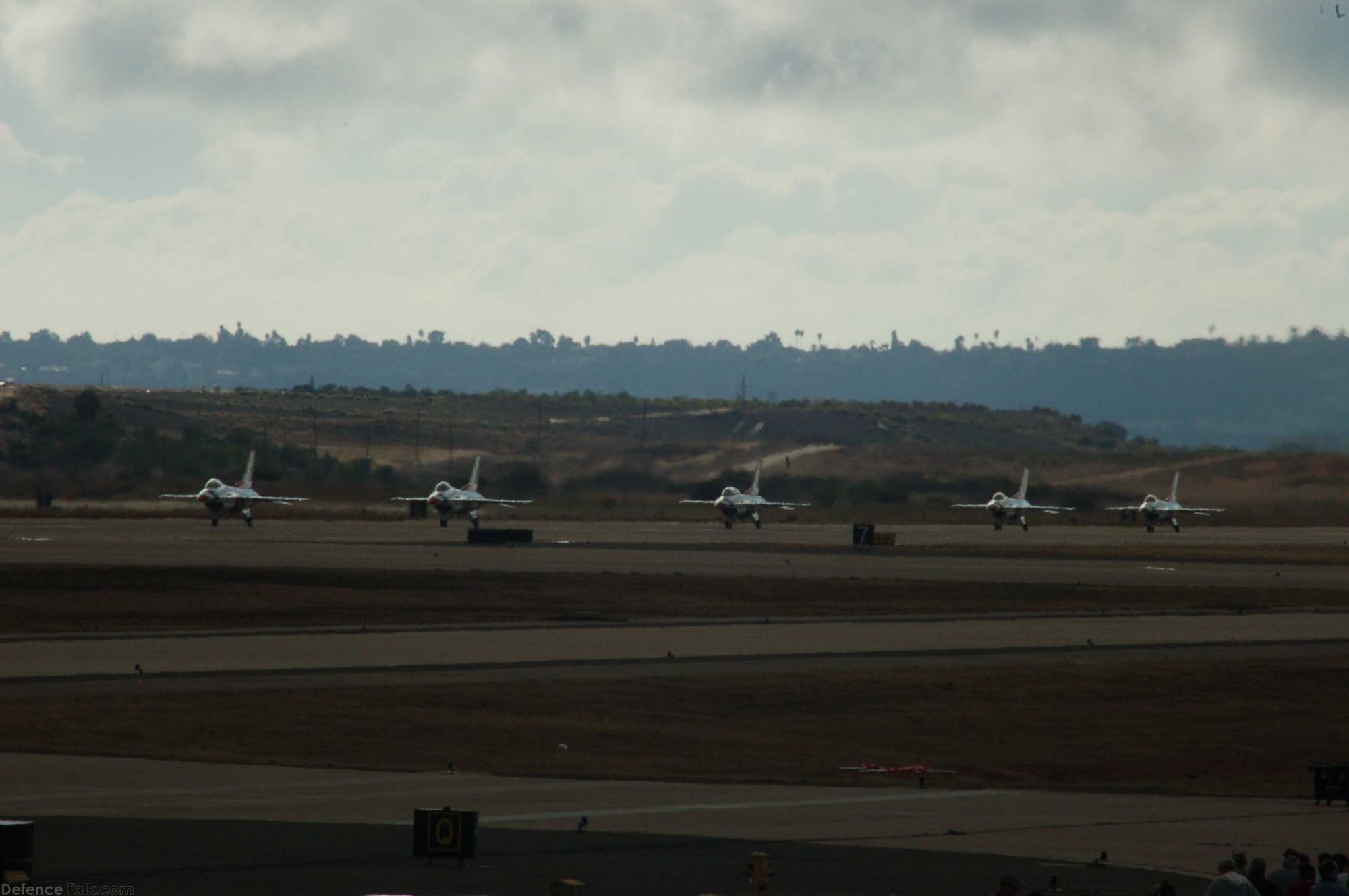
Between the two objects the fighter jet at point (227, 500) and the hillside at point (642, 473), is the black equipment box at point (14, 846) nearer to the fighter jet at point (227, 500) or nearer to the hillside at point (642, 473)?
the fighter jet at point (227, 500)

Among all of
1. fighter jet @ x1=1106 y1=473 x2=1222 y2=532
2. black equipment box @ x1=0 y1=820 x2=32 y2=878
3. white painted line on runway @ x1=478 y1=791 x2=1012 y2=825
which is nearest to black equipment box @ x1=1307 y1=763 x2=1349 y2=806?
white painted line on runway @ x1=478 y1=791 x2=1012 y2=825

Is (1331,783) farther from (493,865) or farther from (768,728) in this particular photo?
(493,865)

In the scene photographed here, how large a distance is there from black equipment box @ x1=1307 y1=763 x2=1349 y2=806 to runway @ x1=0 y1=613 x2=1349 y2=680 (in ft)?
53.9

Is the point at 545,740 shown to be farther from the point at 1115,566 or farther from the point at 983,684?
the point at 1115,566

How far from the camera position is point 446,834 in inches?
699

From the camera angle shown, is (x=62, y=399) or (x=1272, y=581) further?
(x=62, y=399)

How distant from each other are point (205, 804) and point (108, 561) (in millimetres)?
40097

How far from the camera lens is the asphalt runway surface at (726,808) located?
20734mm

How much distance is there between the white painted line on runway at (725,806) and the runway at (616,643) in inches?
558

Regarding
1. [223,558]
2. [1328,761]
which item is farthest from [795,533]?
[1328,761]

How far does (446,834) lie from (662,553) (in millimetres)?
60529

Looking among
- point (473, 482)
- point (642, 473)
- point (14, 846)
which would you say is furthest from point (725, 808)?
point (642, 473)

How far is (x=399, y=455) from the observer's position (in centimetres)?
19062

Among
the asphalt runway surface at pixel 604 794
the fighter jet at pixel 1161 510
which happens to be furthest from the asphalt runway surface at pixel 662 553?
the fighter jet at pixel 1161 510
